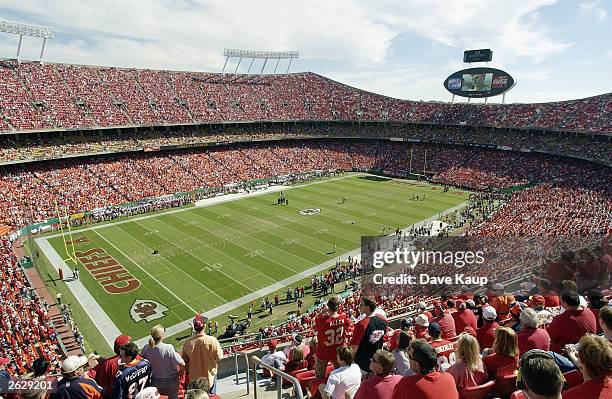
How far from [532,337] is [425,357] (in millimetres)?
2526

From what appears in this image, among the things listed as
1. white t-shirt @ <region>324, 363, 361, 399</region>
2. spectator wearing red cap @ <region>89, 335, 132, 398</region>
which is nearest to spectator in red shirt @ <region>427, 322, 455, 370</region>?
white t-shirt @ <region>324, 363, 361, 399</region>

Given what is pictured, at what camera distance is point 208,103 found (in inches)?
2525

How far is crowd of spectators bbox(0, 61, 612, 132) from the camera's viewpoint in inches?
1849

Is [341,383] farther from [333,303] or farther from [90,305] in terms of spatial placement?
[90,305]

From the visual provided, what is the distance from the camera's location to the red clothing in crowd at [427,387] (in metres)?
3.78

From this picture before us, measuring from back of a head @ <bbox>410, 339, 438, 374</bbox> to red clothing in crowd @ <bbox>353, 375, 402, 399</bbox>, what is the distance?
0.42 meters

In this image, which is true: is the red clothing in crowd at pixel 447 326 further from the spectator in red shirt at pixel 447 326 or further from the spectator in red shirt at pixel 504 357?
the spectator in red shirt at pixel 504 357

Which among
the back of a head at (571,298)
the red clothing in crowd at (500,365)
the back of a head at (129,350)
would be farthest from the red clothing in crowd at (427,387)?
the back of a head at (129,350)

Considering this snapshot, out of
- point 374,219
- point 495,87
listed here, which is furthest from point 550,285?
point 495,87

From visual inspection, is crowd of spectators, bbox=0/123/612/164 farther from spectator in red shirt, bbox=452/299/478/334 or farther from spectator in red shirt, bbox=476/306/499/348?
spectator in red shirt, bbox=476/306/499/348

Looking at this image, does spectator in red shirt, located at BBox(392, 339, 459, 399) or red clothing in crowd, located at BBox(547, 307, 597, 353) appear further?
red clothing in crowd, located at BBox(547, 307, 597, 353)

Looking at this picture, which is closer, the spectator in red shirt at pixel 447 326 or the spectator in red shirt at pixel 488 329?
the spectator in red shirt at pixel 488 329

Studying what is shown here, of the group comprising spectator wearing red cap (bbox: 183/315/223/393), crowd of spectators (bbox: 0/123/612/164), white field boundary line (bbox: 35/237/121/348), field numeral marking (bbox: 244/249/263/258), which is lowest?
white field boundary line (bbox: 35/237/121/348)

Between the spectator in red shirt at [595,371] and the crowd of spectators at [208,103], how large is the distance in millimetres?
50938
